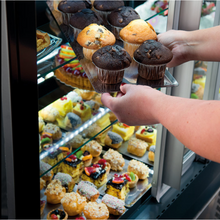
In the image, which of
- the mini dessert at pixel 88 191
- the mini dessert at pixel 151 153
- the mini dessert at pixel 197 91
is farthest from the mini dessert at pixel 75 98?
the mini dessert at pixel 197 91

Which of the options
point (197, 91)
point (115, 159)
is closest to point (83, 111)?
point (115, 159)

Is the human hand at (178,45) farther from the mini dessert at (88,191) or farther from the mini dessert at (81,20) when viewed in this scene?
the mini dessert at (88,191)

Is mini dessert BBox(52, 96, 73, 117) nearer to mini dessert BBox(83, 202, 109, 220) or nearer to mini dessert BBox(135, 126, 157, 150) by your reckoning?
mini dessert BBox(83, 202, 109, 220)

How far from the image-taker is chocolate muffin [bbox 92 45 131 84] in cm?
131

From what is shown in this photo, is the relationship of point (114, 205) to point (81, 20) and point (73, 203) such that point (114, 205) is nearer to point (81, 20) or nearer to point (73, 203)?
point (73, 203)

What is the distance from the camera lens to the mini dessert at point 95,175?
204 cm

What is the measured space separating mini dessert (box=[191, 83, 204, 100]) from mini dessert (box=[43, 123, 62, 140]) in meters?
1.40

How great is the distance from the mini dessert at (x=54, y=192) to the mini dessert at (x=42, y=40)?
91 centimetres

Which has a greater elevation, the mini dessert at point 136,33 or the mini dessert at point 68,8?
the mini dessert at point 68,8

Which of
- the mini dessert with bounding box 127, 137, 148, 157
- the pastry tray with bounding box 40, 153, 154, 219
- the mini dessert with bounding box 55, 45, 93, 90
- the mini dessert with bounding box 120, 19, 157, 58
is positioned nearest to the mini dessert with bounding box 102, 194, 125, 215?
the pastry tray with bounding box 40, 153, 154, 219

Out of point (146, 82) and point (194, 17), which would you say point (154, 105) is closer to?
point (146, 82)

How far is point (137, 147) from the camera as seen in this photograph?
7.58ft

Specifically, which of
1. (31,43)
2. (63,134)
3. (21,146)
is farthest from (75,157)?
(31,43)

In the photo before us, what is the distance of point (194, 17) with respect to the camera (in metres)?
1.67
